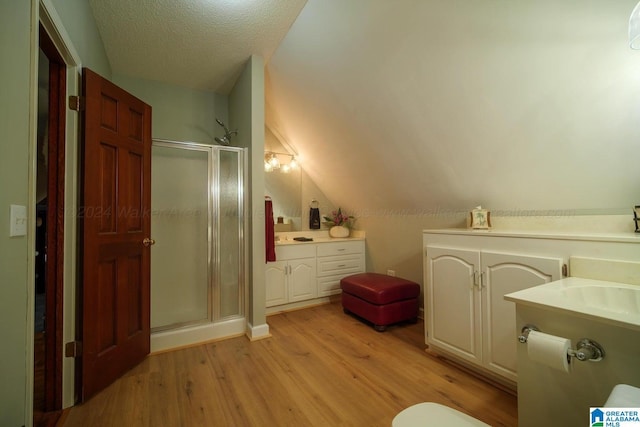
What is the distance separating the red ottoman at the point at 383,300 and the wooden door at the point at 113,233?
6.41ft

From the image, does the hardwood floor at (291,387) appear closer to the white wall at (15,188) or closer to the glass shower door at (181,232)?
the glass shower door at (181,232)

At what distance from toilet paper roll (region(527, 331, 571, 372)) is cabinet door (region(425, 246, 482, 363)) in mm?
908

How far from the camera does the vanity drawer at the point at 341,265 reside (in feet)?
11.0

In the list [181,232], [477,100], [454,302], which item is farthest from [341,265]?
[477,100]

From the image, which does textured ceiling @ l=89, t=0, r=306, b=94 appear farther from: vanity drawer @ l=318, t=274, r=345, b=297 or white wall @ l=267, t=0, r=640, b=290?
vanity drawer @ l=318, t=274, r=345, b=297

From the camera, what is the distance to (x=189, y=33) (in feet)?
7.08

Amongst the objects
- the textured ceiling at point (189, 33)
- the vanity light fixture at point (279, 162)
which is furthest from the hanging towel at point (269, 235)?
the textured ceiling at point (189, 33)

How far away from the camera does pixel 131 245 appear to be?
196 cm

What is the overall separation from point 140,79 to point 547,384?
13.2ft

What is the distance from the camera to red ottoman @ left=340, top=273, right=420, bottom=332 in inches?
100

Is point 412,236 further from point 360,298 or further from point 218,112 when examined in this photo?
point 218,112

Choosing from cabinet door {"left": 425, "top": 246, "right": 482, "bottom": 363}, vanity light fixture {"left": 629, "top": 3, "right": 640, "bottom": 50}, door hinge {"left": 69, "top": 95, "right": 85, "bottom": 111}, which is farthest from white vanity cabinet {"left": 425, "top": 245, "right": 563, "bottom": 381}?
door hinge {"left": 69, "top": 95, "right": 85, "bottom": 111}

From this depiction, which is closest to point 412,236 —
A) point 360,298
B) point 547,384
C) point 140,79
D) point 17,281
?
point 360,298

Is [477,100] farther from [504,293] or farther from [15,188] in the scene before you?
[15,188]
